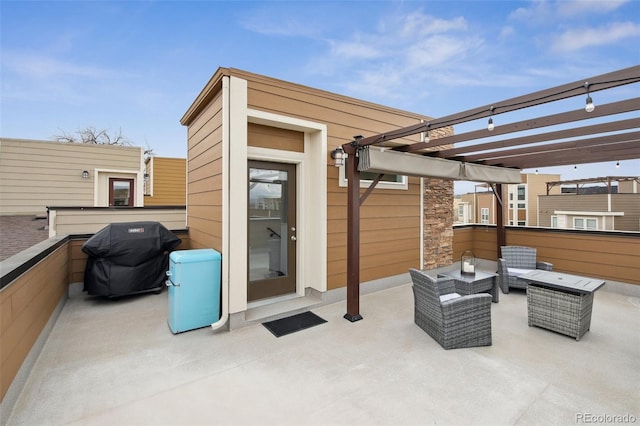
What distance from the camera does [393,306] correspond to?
427 centimetres

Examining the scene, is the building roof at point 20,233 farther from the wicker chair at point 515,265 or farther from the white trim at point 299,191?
the wicker chair at point 515,265

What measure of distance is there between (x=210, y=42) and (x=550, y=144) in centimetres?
708

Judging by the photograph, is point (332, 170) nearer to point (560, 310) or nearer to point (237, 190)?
point (237, 190)

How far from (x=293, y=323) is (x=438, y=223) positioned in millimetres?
3999

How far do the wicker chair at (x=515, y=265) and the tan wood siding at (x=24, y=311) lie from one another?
20.3 feet

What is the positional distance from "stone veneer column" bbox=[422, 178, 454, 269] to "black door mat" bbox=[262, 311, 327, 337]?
3057 mm

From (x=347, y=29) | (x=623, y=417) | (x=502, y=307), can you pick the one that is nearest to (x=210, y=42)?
(x=347, y=29)

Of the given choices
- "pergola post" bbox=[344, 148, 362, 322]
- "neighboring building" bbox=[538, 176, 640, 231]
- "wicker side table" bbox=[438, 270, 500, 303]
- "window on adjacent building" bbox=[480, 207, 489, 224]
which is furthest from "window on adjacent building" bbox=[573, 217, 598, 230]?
"pergola post" bbox=[344, 148, 362, 322]

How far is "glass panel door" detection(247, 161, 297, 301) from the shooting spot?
4.09m

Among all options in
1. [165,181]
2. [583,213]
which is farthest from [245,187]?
[583,213]

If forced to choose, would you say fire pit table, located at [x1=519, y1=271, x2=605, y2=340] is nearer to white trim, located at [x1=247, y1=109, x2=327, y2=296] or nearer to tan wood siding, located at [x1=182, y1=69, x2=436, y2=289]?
tan wood siding, located at [x1=182, y1=69, x2=436, y2=289]

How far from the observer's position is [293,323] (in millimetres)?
3607

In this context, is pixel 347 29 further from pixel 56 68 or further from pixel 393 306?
pixel 56 68

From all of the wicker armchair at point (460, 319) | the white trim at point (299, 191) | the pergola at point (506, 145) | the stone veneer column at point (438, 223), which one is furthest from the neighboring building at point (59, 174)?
the wicker armchair at point (460, 319)
